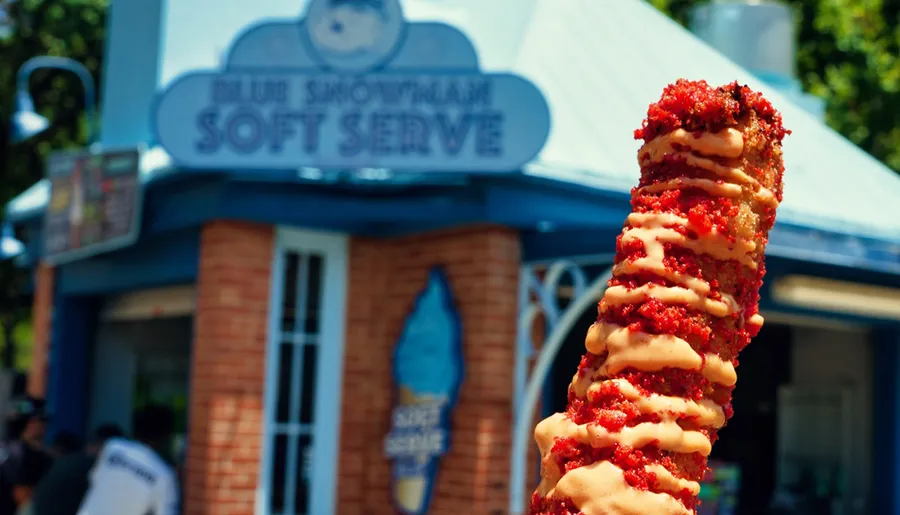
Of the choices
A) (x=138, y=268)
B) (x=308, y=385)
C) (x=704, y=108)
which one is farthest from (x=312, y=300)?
(x=704, y=108)

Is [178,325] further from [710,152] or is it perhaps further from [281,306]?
[710,152]

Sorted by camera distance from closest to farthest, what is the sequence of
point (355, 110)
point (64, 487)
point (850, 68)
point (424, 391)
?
1. point (64, 487)
2. point (355, 110)
3. point (424, 391)
4. point (850, 68)

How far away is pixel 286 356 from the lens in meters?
9.02

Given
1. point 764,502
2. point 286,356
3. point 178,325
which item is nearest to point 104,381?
point 178,325

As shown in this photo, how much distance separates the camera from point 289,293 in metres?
9.03

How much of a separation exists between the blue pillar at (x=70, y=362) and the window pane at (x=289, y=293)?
3.16m

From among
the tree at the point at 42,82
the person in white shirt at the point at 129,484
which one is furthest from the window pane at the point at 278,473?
the tree at the point at 42,82

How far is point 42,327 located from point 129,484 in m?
4.88

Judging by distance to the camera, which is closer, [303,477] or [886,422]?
[303,477]

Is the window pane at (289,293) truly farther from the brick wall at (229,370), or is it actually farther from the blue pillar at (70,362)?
the blue pillar at (70,362)

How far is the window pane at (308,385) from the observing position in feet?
29.8

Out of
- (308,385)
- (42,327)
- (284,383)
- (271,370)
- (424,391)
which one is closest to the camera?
(424,391)

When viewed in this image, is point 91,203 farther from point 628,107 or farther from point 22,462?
point 628,107

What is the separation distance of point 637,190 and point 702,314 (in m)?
0.35
